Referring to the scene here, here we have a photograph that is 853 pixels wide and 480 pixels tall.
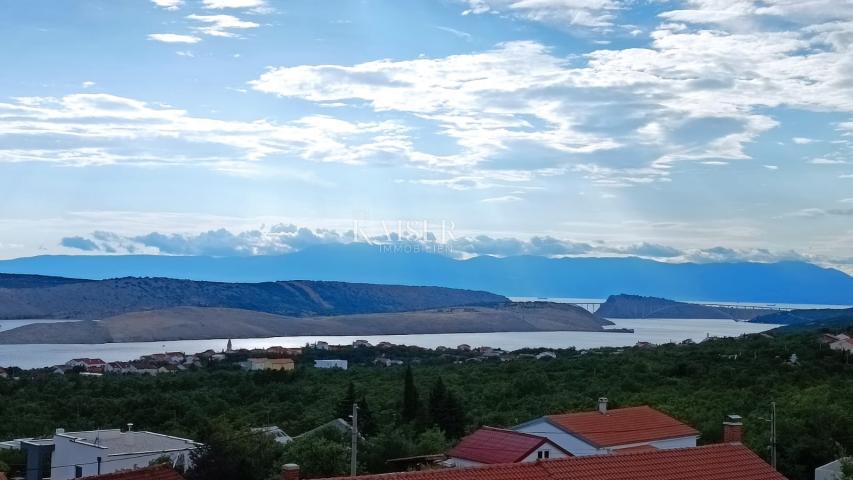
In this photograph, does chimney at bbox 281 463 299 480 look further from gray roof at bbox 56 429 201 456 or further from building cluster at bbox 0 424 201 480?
gray roof at bbox 56 429 201 456

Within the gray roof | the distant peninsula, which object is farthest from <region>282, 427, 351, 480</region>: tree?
the distant peninsula

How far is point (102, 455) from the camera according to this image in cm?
2056

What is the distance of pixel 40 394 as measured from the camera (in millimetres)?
42875

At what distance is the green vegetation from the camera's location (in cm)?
2031

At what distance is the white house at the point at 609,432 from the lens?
19.5 metres

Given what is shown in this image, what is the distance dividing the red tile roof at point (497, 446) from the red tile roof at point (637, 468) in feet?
13.9

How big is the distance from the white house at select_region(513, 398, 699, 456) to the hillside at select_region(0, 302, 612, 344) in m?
116

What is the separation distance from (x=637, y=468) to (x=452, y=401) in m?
→ 16.9

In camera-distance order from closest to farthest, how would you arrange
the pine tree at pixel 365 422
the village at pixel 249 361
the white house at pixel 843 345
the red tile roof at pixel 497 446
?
the red tile roof at pixel 497 446 → the pine tree at pixel 365 422 → the white house at pixel 843 345 → the village at pixel 249 361

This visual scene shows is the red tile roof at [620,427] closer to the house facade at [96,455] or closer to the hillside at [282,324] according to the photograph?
the house facade at [96,455]

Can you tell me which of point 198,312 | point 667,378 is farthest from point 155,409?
point 198,312

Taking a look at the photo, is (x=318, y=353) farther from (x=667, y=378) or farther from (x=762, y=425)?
(x=762, y=425)

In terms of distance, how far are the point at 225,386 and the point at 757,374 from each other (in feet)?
82.3

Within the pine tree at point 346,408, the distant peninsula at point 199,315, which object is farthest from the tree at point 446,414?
the distant peninsula at point 199,315
